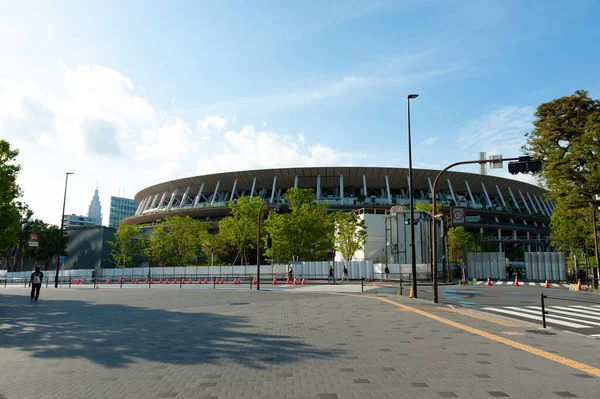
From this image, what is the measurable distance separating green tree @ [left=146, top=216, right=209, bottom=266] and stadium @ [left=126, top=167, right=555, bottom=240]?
1797 centimetres

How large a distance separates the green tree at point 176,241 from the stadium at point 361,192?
17969mm

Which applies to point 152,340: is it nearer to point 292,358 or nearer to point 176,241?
point 292,358

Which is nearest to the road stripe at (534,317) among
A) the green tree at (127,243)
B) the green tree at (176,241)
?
the green tree at (176,241)

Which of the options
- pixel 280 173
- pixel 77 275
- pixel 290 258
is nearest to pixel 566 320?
pixel 290 258

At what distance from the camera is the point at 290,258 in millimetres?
43312

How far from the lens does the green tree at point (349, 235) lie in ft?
137

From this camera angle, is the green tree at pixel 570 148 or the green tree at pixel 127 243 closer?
the green tree at pixel 570 148

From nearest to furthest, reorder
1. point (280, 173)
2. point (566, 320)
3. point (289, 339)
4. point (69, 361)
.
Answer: point (69, 361) < point (289, 339) < point (566, 320) < point (280, 173)

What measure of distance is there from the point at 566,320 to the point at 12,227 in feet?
118

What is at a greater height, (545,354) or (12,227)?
(12,227)

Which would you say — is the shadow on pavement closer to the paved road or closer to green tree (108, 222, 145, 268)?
the paved road

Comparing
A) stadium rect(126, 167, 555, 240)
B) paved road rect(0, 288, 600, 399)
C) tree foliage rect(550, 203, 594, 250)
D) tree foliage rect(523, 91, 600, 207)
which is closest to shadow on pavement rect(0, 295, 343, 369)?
paved road rect(0, 288, 600, 399)

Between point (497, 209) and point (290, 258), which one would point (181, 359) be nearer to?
point (290, 258)

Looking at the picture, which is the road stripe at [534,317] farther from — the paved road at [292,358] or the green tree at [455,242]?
the green tree at [455,242]
